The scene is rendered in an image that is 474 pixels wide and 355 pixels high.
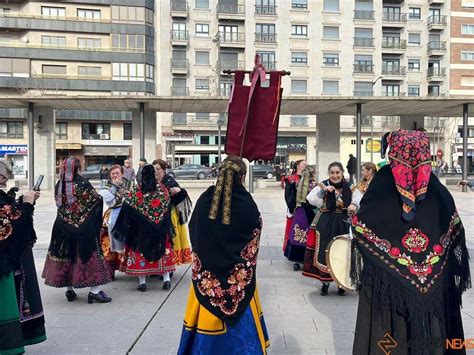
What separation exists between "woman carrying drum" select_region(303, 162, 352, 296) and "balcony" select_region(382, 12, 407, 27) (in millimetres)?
50454

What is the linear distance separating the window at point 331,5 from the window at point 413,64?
1033 cm

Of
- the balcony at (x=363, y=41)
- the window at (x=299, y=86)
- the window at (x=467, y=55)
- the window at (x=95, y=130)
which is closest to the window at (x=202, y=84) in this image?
the window at (x=299, y=86)

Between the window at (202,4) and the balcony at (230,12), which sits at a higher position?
the window at (202,4)

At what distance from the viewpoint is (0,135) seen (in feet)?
156

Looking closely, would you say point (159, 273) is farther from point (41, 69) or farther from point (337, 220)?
point (41, 69)

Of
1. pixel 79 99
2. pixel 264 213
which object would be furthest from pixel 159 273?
pixel 79 99

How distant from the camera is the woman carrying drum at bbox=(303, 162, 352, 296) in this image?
21.0 feet

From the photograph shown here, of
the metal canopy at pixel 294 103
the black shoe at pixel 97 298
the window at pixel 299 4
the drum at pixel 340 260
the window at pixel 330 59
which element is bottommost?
the black shoe at pixel 97 298

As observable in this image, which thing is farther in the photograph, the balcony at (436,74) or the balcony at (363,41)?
the balcony at (436,74)

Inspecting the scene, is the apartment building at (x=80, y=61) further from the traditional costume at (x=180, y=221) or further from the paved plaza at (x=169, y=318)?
the paved plaza at (x=169, y=318)

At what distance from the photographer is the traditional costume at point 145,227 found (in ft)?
21.8

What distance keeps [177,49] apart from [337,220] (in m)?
45.7

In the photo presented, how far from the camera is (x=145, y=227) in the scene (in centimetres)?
664

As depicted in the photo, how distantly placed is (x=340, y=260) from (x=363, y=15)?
51.1 meters
